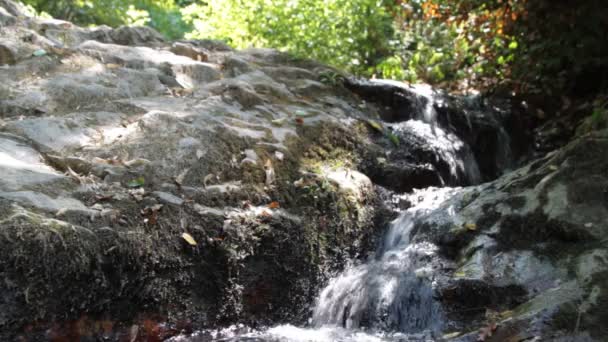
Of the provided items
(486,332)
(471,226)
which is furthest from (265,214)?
(486,332)

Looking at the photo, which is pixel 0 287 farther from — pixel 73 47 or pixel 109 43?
pixel 109 43

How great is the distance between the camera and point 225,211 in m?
4.19

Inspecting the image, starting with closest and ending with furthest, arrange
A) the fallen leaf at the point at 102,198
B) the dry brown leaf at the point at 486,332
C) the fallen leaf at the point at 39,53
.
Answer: the dry brown leaf at the point at 486,332 < the fallen leaf at the point at 102,198 < the fallen leaf at the point at 39,53

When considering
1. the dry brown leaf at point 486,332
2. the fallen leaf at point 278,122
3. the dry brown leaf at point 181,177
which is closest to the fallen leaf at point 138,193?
the dry brown leaf at point 181,177

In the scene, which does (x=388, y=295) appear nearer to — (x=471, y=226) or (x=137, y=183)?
(x=471, y=226)

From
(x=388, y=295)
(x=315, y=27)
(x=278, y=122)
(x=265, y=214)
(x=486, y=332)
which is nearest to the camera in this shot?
(x=486, y=332)

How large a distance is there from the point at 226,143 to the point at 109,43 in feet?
9.68

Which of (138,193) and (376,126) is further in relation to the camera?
(376,126)

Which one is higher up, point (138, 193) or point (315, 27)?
point (315, 27)

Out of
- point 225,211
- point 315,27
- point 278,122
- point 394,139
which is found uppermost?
point 315,27

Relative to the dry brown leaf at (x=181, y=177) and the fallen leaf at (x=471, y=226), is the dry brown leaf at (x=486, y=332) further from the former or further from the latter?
the dry brown leaf at (x=181, y=177)

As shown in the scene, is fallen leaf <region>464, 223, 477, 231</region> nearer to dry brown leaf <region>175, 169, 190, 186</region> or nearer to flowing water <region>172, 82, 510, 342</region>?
flowing water <region>172, 82, 510, 342</region>

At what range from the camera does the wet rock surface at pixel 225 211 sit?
131 inches

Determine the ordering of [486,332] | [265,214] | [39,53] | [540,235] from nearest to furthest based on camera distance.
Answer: [486,332] → [540,235] → [265,214] → [39,53]
